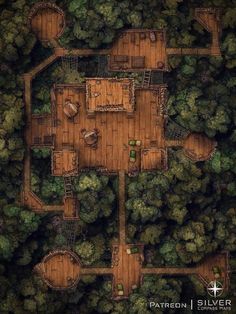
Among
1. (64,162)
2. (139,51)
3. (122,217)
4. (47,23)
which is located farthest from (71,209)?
(47,23)

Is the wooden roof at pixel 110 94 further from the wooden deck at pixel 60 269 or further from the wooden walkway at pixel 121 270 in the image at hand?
the wooden deck at pixel 60 269

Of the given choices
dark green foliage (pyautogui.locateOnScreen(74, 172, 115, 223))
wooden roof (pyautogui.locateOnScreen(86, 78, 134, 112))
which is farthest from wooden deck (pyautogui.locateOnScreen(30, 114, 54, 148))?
dark green foliage (pyautogui.locateOnScreen(74, 172, 115, 223))

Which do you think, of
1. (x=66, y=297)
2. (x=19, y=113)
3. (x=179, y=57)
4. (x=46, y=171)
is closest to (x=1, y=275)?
(x=66, y=297)

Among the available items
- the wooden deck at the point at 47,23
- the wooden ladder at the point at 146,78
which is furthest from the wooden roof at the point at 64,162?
the wooden deck at the point at 47,23

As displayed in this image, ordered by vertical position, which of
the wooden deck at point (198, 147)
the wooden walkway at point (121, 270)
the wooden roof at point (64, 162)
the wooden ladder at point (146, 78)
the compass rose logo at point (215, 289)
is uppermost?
the wooden ladder at point (146, 78)

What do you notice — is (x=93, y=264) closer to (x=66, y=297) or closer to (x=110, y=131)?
(x=66, y=297)

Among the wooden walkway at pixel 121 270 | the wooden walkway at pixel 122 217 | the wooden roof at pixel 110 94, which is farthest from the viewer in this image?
the wooden walkway at pixel 122 217

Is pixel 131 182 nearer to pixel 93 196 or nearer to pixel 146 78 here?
pixel 93 196
